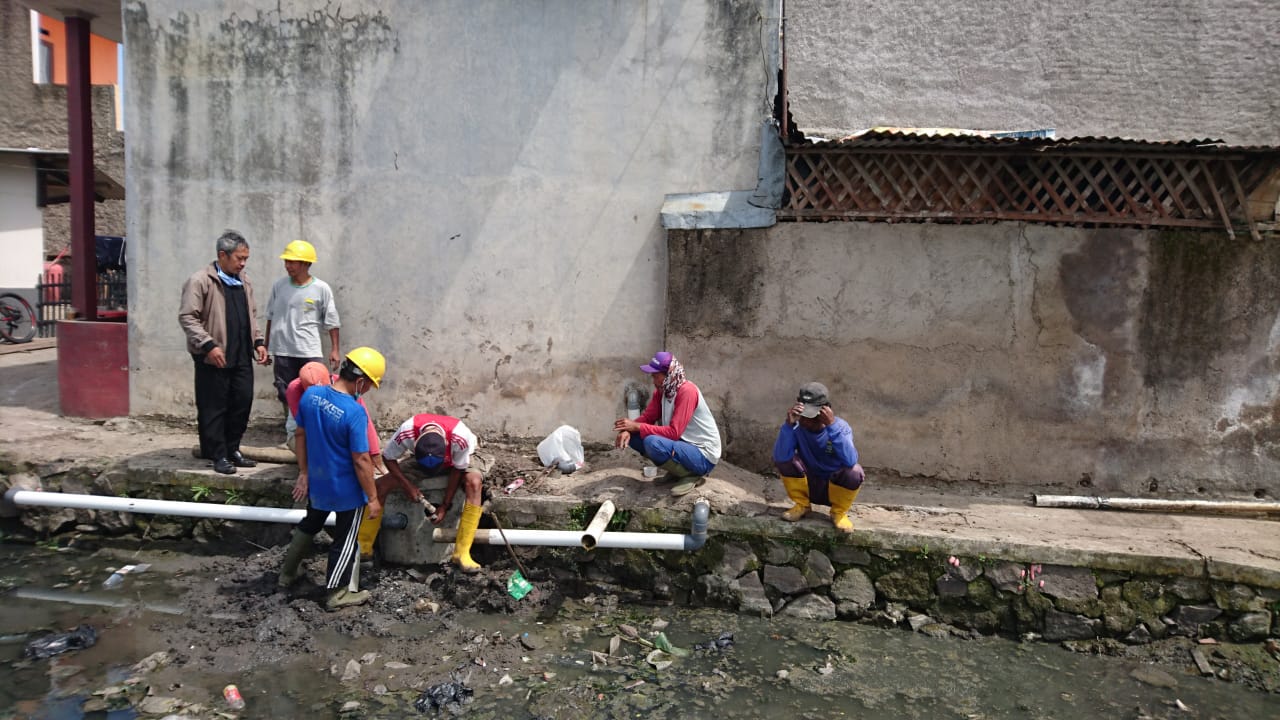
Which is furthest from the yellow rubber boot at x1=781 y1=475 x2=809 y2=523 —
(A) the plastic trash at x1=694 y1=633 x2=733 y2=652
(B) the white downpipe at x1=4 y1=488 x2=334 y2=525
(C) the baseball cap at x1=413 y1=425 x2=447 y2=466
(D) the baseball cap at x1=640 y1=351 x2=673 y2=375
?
(B) the white downpipe at x1=4 y1=488 x2=334 y2=525

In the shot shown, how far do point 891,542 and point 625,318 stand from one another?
314 centimetres

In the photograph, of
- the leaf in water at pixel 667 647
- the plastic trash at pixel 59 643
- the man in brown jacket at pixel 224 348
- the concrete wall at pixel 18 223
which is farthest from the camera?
the concrete wall at pixel 18 223

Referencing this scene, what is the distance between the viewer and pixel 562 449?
7.03 meters

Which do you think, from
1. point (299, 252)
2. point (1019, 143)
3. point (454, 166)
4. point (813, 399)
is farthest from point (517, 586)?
point (1019, 143)

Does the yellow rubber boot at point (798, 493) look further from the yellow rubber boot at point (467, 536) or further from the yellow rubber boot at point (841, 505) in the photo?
the yellow rubber boot at point (467, 536)

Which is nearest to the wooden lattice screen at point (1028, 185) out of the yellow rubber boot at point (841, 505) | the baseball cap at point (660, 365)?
the baseball cap at point (660, 365)

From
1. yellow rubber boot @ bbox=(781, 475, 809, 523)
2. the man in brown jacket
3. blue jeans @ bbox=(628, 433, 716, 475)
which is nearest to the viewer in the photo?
yellow rubber boot @ bbox=(781, 475, 809, 523)

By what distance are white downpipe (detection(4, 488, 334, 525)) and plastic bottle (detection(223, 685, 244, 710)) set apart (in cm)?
171

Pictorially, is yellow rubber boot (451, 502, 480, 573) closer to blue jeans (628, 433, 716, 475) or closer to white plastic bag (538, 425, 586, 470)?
white plastic bag (538, 425, 586, 470)

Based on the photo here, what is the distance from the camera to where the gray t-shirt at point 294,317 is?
23.2 feet

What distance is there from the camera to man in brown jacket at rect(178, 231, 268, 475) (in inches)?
269

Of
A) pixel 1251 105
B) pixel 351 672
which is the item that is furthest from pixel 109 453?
pixel 1251 105

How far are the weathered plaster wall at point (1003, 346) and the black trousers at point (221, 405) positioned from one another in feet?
12.5

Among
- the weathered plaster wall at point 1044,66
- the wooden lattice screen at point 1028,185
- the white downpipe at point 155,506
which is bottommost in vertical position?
the white downpipe at point 155,506
